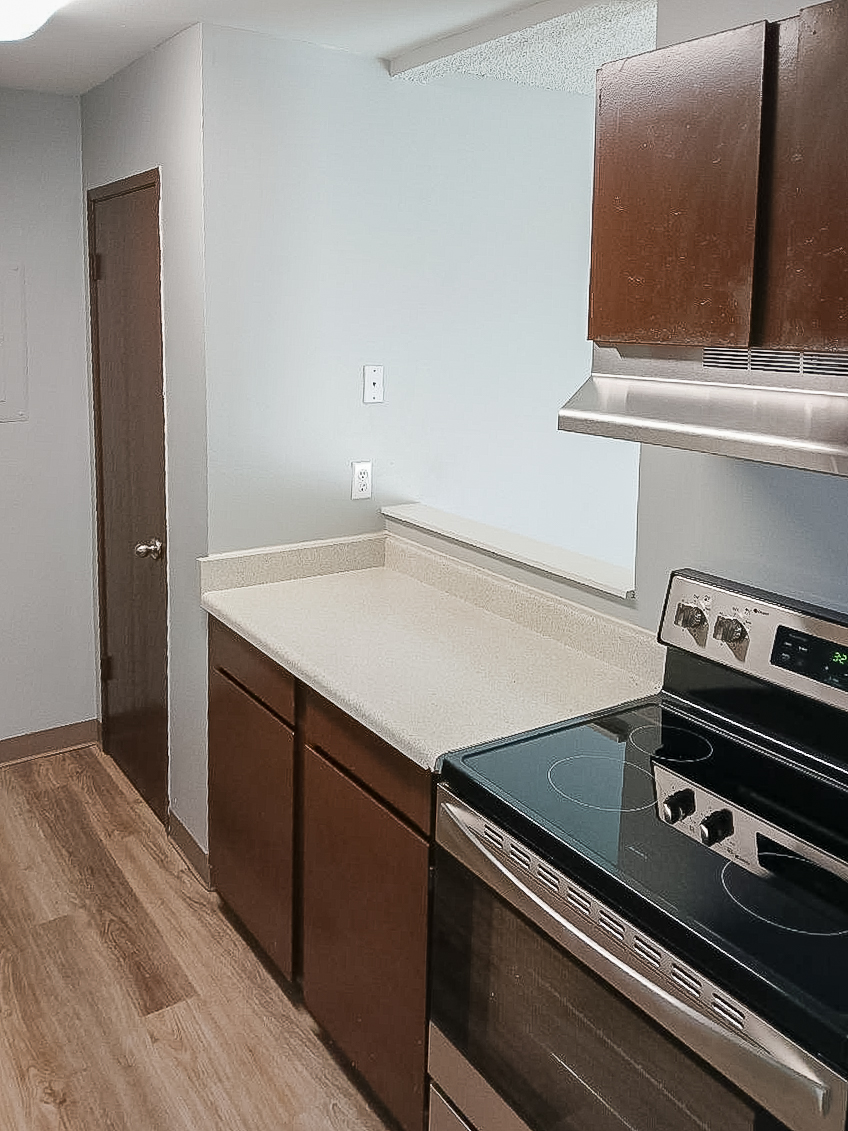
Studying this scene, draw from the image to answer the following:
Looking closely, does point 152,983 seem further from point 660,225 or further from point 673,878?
point 660,225

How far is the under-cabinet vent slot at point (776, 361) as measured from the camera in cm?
129

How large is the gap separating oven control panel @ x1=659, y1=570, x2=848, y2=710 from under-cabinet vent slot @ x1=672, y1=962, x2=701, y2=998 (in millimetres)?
549

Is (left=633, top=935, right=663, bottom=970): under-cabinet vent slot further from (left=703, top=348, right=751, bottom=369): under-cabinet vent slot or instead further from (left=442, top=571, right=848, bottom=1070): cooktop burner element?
(left=703, top=348, right=751, bottom=369): under-cabinet vent slot

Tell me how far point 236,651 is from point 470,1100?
1.19 metres

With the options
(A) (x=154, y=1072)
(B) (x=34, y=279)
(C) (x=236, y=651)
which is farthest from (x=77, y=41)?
(A) (x=154, y=1072)

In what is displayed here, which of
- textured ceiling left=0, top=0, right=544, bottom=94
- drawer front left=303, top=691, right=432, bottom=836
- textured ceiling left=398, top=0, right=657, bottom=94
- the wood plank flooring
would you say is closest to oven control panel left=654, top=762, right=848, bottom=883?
drawer front left=303, top=691, right=432, bottom=836

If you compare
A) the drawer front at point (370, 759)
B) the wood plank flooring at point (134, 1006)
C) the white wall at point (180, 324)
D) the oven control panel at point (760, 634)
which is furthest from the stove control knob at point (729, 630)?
the white wall at point (180, 324)

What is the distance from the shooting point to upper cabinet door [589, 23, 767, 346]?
1.38m

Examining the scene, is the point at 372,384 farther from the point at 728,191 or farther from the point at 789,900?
the point at 789,900

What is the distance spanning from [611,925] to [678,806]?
0.27 meters

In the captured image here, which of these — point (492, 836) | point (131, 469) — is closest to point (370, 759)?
point (492, 836)

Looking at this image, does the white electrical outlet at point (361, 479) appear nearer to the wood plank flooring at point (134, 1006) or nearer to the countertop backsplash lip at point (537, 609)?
the countertop backsplash lip at point (537, 609)

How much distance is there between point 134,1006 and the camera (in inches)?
97.3

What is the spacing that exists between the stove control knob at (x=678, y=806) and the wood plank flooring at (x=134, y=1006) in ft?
3.44
